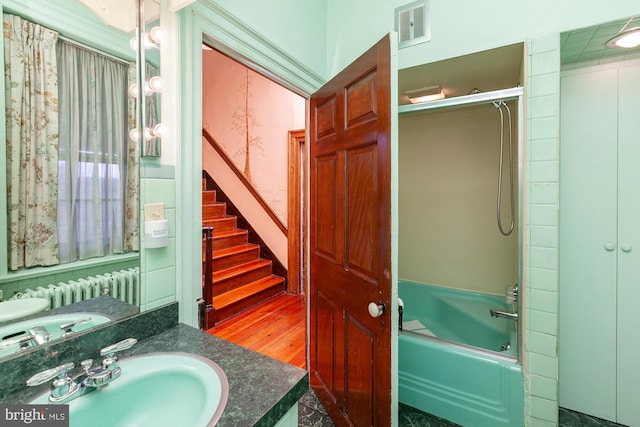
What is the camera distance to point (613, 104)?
5.09 feet

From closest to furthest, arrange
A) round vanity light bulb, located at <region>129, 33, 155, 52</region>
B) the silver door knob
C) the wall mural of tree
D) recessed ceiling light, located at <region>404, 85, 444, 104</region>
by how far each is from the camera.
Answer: round vanity light bulb, located at <region>129, 33, 155, 52</region> < the silver door knob < recessed ceiling light, located at <region>404, 85, 444, 104</region> < the wall mural of tree

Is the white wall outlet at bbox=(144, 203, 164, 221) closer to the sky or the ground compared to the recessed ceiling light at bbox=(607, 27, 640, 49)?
closer to the ground

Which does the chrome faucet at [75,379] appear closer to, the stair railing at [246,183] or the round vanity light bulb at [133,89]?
the round vanity light bulb at [133,89]

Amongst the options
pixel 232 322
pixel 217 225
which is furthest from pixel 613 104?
pixel 217 225

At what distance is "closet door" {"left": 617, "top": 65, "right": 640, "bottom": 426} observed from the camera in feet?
4.94

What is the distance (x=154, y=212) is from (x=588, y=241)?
219cm

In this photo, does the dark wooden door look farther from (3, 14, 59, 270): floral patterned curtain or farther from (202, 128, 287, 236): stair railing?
(202, 128, 287, 236): stair railing

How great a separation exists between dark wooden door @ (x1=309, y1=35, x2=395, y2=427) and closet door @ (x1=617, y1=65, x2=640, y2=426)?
4.65 feet

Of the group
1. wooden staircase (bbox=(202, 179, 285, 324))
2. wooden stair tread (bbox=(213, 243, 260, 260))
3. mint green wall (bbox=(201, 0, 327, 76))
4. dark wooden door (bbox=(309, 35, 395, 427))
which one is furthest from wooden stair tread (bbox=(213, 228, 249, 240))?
mint green wall (bbox=(201, 0, 327, 76))

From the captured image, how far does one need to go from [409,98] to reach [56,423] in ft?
7.77

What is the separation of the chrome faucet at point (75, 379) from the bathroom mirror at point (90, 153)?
0.56 feet

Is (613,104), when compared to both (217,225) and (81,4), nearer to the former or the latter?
(81,4)

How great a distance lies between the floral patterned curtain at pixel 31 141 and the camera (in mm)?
759

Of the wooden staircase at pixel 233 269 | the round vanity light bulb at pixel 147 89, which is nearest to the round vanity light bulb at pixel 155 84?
the round vanity light bulb at pixel 147 89
